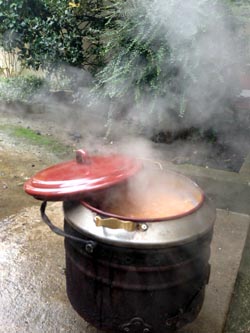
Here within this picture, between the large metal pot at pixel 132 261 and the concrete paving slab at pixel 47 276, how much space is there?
435 mm

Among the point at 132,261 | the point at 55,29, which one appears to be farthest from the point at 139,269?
the point at 55,29

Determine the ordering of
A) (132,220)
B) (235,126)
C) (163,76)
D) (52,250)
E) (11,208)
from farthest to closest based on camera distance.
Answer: (235,126), (163,76), (11,208), (52,250), (132,220)

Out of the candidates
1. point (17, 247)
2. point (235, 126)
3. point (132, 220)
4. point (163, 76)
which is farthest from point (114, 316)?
point (235, 126)

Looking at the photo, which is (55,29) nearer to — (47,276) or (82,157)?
(47,276)

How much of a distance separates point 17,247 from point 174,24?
2.92 m

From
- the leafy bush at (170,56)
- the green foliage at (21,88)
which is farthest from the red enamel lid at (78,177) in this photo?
the green foliage at (21,88)

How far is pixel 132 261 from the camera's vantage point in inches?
60.4

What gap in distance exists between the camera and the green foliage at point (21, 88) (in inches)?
266

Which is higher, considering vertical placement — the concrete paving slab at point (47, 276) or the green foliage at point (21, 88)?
the green foliage at point (21, 88)

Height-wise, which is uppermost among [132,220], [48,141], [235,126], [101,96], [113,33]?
[113,33]

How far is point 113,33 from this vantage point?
453 cm

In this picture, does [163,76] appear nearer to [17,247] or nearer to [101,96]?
[101,96]

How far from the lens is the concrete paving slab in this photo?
2.14 m

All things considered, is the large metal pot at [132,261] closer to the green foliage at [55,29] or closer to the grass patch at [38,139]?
the grass patch at [38,139]
